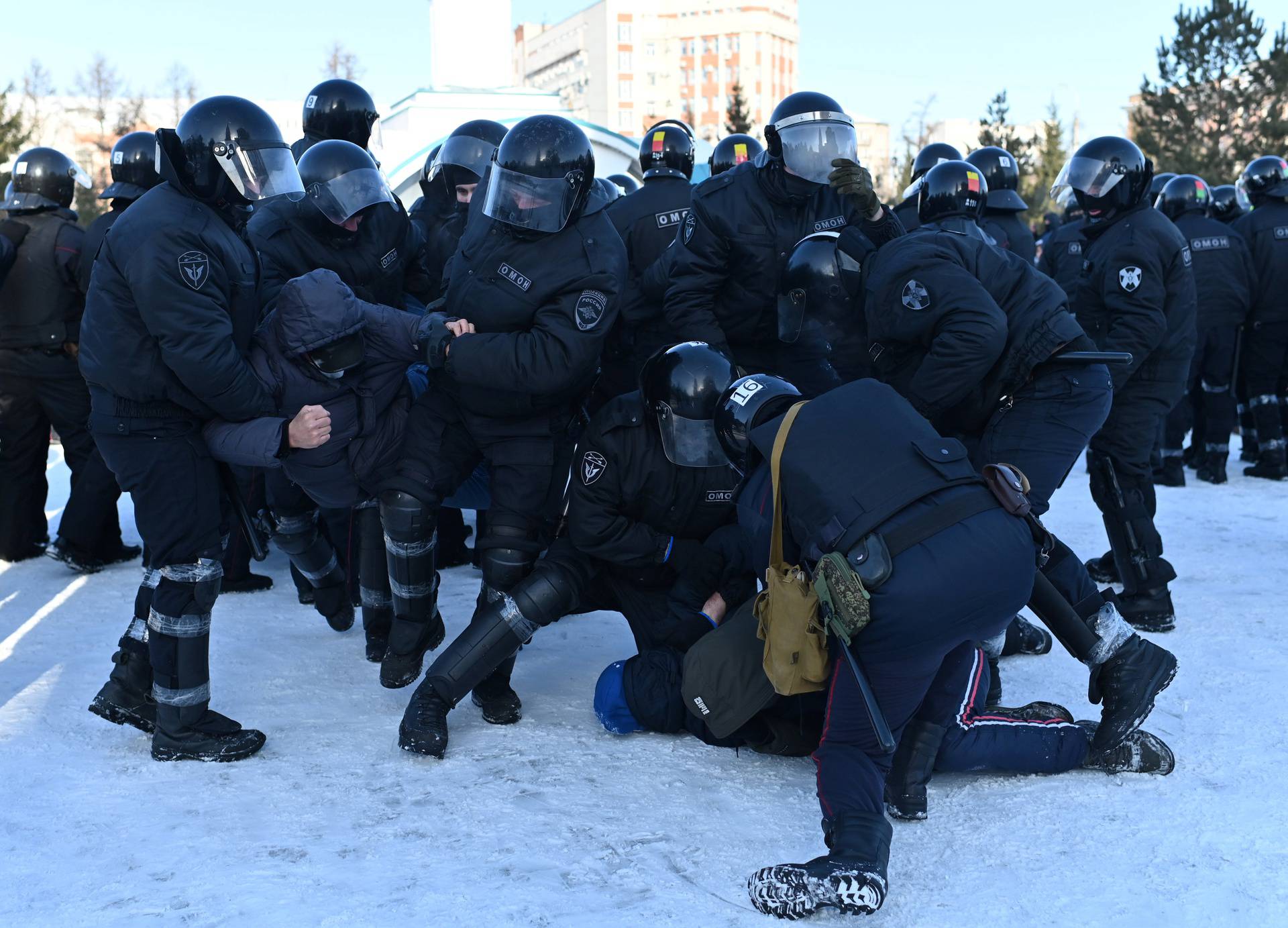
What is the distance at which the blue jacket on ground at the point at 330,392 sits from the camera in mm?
3711

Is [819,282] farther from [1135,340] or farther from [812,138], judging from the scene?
[1135,340]

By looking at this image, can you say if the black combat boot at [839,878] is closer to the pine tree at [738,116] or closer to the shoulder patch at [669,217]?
the shoulder patch at [669,217]

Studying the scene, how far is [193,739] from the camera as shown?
146 inches

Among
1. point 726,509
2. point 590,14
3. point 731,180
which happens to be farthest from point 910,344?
point 590,14

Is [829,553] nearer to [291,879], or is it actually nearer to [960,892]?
[960,892]

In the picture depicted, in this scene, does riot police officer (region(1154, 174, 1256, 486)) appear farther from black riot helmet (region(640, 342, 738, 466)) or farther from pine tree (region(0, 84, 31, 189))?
pine tree (region(0, 84, 31, 189))

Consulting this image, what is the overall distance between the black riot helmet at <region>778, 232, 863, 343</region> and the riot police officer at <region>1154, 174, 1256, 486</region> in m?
5.00

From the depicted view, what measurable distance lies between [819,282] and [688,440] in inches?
34.2

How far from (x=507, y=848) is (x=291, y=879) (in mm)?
558

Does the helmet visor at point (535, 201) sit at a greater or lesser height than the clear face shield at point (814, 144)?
lesser

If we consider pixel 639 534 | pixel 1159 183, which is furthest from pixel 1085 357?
pixel 1159 183

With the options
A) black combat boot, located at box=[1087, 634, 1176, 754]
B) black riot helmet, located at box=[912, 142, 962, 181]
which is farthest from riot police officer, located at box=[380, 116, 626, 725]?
black riot helmet, located at box=[912, 142, 962, 181]

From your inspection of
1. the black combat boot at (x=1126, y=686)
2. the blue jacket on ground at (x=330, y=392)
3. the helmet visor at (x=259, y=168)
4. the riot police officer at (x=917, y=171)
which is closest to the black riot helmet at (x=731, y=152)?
the riot police officer at (x=917, y=171)

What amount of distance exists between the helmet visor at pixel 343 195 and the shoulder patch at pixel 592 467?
142 cm
